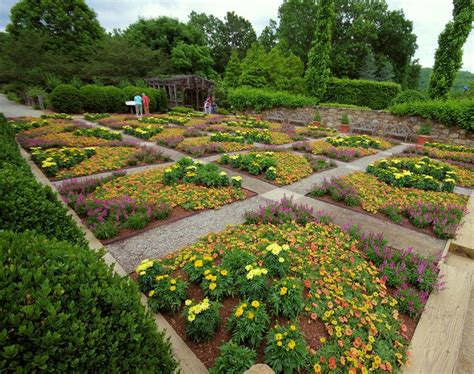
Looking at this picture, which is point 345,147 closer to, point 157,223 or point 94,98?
point 157,223

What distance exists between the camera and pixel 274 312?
2.42m

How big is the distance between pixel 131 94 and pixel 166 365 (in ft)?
71.2

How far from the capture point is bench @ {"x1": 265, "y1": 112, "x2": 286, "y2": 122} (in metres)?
18.7

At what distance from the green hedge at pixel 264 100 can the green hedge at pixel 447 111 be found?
22.0ft

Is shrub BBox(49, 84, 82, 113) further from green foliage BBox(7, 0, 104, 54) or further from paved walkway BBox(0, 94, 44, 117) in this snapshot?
green foliage BBox(7, 0, 104, 54)

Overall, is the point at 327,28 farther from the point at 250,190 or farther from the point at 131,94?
the point at 250,190

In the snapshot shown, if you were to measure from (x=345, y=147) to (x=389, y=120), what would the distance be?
6.99 m

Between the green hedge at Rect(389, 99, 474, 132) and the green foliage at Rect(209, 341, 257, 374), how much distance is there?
15.3 metres

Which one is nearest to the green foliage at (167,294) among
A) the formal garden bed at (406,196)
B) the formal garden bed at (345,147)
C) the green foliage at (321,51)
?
the formal garden bed at (406,196)

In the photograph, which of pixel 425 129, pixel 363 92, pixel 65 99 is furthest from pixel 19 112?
pixel 363 92

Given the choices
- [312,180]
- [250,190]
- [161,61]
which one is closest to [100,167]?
[250,190]

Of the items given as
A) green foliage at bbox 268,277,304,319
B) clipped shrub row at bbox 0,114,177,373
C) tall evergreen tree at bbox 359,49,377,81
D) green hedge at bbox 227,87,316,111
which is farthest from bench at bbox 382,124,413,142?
tall evergreen tree at bbox 359,49,377,81

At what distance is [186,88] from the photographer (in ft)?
80.8

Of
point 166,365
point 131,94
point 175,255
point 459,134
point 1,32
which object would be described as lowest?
point 175,255
